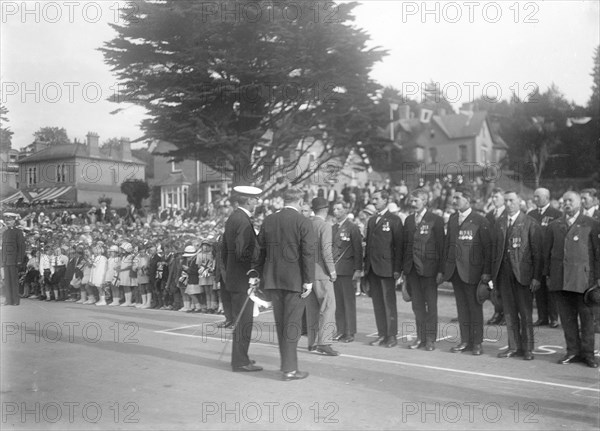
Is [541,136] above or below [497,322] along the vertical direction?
above

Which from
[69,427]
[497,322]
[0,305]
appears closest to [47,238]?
[0,305]

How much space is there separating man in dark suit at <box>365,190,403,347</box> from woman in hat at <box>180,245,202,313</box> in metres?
5.01

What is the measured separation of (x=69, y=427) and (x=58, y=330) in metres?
5.34

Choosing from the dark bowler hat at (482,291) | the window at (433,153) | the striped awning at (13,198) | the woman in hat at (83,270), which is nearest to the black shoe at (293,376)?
the dark bowler hat at (482,291)

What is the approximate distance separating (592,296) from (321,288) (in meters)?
3.37

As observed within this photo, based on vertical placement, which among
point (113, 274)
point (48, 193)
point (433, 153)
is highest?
point (433, 153)

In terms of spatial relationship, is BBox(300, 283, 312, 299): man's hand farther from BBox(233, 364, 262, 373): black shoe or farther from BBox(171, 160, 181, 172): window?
BBox(171, 160, 181, 172): window

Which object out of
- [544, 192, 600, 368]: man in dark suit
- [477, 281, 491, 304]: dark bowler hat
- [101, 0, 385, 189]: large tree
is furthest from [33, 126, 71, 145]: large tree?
[544, 192, 600, 368]: man in dark suit

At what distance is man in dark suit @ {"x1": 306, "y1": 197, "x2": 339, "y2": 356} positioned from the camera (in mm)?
8216

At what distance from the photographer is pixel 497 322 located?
1043 centimetres

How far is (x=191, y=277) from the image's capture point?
12883 millimetres

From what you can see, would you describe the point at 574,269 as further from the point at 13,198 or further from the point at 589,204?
the point at 13,198

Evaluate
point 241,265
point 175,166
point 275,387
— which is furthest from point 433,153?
point 275,387

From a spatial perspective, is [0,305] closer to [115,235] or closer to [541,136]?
[115,235]
